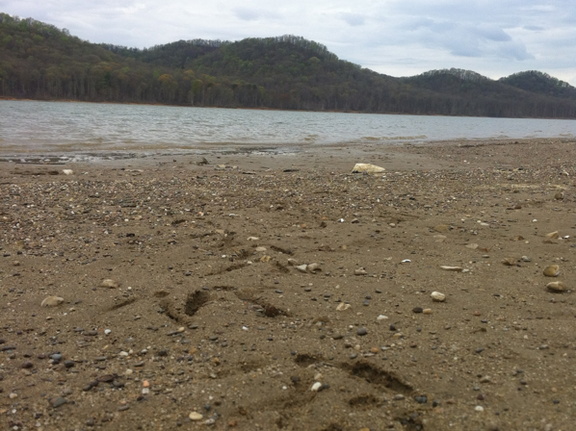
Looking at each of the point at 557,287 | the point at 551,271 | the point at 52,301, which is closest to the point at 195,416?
the point at 52,301

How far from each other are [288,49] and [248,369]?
137m

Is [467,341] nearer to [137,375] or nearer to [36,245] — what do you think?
[137,375]

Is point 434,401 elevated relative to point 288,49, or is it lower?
lower

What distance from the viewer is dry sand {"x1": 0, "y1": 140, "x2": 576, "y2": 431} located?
7.63ft

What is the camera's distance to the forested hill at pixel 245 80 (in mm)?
79562

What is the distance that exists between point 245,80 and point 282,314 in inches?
4423

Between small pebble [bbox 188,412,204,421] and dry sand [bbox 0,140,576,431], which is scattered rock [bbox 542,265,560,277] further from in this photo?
small pebble [bbox 188,412,204,421]

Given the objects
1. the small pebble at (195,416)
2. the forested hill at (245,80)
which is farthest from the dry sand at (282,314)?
the forested hill at (245,80)

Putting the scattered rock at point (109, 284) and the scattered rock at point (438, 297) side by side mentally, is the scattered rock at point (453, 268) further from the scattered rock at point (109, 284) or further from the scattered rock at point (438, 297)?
the scattered rock at point (109, 284)

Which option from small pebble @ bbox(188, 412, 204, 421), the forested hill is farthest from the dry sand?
the forested hill

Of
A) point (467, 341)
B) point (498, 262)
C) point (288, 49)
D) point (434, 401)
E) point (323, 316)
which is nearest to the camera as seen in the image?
point (434, 401)

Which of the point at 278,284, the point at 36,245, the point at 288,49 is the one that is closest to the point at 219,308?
the point at 278,284

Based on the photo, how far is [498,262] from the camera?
4.48 metres

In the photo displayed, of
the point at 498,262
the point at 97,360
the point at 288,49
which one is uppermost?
the point at 288,49
